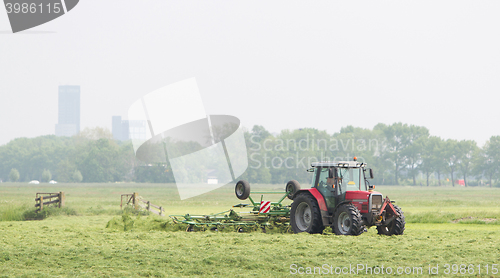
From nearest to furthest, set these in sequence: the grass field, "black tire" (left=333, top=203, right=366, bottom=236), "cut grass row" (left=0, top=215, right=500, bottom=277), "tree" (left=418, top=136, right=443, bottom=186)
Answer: the grass field
"cut grass row" (left=0, top=215, right=500, bottom=277)
"black tire" (left=333, top=203, right=366, bottom=236)
"tree" (left=418, top=136, right=443, bottom=186)

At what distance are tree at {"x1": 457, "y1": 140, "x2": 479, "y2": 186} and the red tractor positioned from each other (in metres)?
124

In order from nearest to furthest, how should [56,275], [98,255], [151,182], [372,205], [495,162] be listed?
1. [56,275]
2. [98,255]
3. [372,205]
4. [151,182]
5. [495,162]

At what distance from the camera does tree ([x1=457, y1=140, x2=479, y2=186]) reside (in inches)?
5065

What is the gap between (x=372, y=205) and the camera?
14.6 m

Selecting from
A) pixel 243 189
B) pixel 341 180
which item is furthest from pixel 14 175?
pixel 341 180

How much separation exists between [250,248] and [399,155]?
124 m

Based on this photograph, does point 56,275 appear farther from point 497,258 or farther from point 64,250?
point 497,258

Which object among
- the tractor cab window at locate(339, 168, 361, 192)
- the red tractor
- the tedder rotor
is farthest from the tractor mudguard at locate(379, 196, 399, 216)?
the tedder rotor

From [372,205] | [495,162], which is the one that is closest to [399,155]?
[495,162]

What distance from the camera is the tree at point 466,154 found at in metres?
129

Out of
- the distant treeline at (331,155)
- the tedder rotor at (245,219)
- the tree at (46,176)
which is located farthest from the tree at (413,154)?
the tedder rotor at (245,219)

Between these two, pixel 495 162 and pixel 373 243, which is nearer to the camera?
pixel 373 243

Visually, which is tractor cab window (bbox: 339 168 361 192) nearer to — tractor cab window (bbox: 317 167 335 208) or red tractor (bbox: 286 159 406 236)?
red tractor (bbox: 286 159 406 236)

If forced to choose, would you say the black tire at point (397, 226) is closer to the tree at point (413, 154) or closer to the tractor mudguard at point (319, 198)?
the tractor mudguard at point (319, 198)
